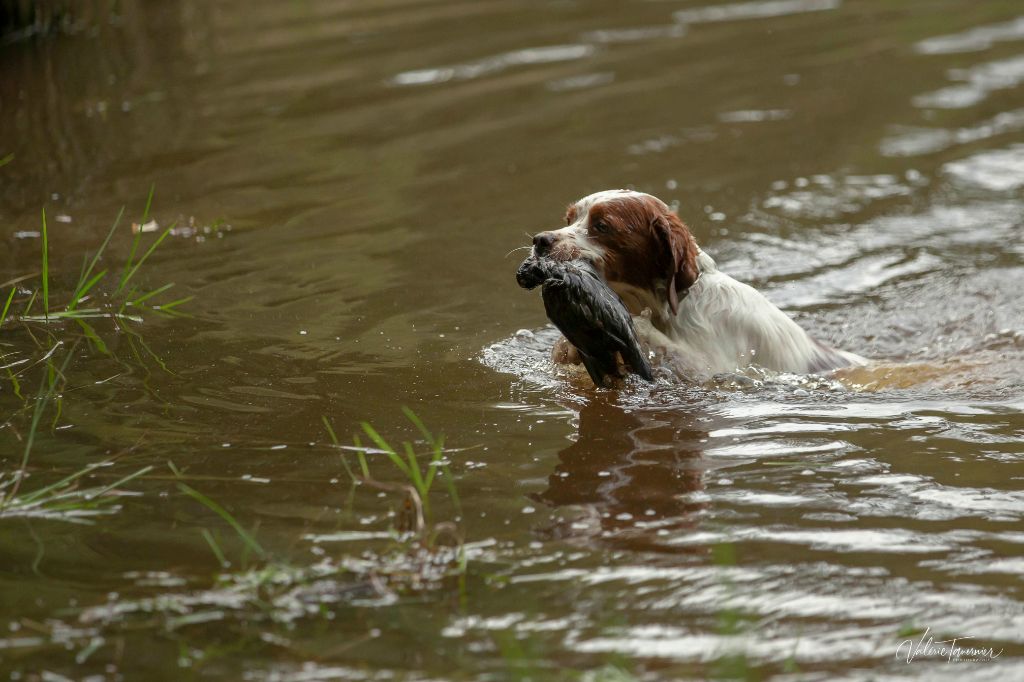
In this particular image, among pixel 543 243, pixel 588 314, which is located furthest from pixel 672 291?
pixel 588 314

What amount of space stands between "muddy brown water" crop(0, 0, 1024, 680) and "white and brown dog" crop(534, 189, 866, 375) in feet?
0.62

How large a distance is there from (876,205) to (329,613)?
7.14 meters

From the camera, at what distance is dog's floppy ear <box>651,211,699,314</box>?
6.14 m

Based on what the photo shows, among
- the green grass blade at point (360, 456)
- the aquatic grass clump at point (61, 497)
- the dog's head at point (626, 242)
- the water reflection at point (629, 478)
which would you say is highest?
the dog's head at point (626, 242)

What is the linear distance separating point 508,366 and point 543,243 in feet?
2.93

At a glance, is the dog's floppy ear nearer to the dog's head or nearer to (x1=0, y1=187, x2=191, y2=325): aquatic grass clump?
the dog's head

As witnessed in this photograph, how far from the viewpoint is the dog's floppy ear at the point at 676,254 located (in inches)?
242

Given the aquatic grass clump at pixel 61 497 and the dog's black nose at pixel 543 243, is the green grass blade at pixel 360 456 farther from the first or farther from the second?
the dog's black nose at pixel 543 243

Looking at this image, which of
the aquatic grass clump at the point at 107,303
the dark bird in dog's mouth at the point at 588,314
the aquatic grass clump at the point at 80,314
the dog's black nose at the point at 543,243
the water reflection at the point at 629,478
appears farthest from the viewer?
the aquatic grass clump at the point at 107,303

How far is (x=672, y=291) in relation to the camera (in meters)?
6.31

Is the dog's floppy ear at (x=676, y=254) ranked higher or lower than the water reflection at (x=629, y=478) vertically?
higher

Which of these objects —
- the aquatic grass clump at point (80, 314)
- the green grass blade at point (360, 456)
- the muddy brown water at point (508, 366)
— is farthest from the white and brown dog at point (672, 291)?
the aquatic grass clump at point (80, 314)

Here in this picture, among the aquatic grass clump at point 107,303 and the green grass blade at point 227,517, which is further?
the aquatic grass clump at point 107,303

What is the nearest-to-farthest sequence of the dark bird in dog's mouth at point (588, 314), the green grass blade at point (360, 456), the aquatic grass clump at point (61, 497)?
the aquatic grass clump at point (61, 497) < the green grass blade at point (360, 456) < the dark bird in dog's mouth at point (588, 314)
